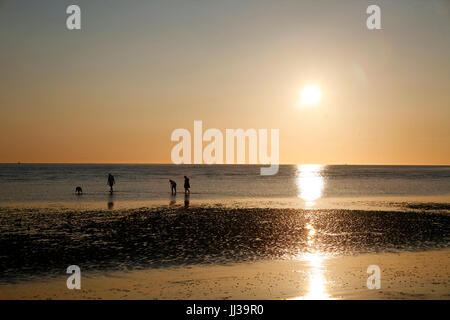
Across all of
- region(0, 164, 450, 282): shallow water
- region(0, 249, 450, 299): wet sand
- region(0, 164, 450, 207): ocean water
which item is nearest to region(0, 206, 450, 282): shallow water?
region(0, 164, 450, 282): shallow water

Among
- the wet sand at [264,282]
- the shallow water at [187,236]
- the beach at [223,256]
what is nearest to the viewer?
the wet sand at [264,282]

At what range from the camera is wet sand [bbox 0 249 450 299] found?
11.1 metres

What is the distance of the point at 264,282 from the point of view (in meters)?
12.3

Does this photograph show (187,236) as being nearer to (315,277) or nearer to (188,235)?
(188,235)

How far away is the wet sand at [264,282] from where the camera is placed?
36.4 feet

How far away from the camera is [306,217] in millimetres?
26828

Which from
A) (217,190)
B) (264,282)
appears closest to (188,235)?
(264,282)

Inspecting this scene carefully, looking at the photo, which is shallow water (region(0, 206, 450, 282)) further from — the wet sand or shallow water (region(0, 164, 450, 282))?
the wet sand

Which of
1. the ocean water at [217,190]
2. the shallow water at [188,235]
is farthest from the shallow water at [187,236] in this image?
the ocean water at [217,190]

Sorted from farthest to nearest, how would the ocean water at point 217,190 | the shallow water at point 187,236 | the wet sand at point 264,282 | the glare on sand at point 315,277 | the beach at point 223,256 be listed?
the ocean water at point 217,190
the shallow water at point 187,236
the beach at point 223,256
the wet sand at point 264,282
the glare on sand at point 315,277

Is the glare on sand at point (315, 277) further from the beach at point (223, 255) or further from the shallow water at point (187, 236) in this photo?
the shallow water at point (187, 236)

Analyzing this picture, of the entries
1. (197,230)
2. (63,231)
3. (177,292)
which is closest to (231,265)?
(177,292)
